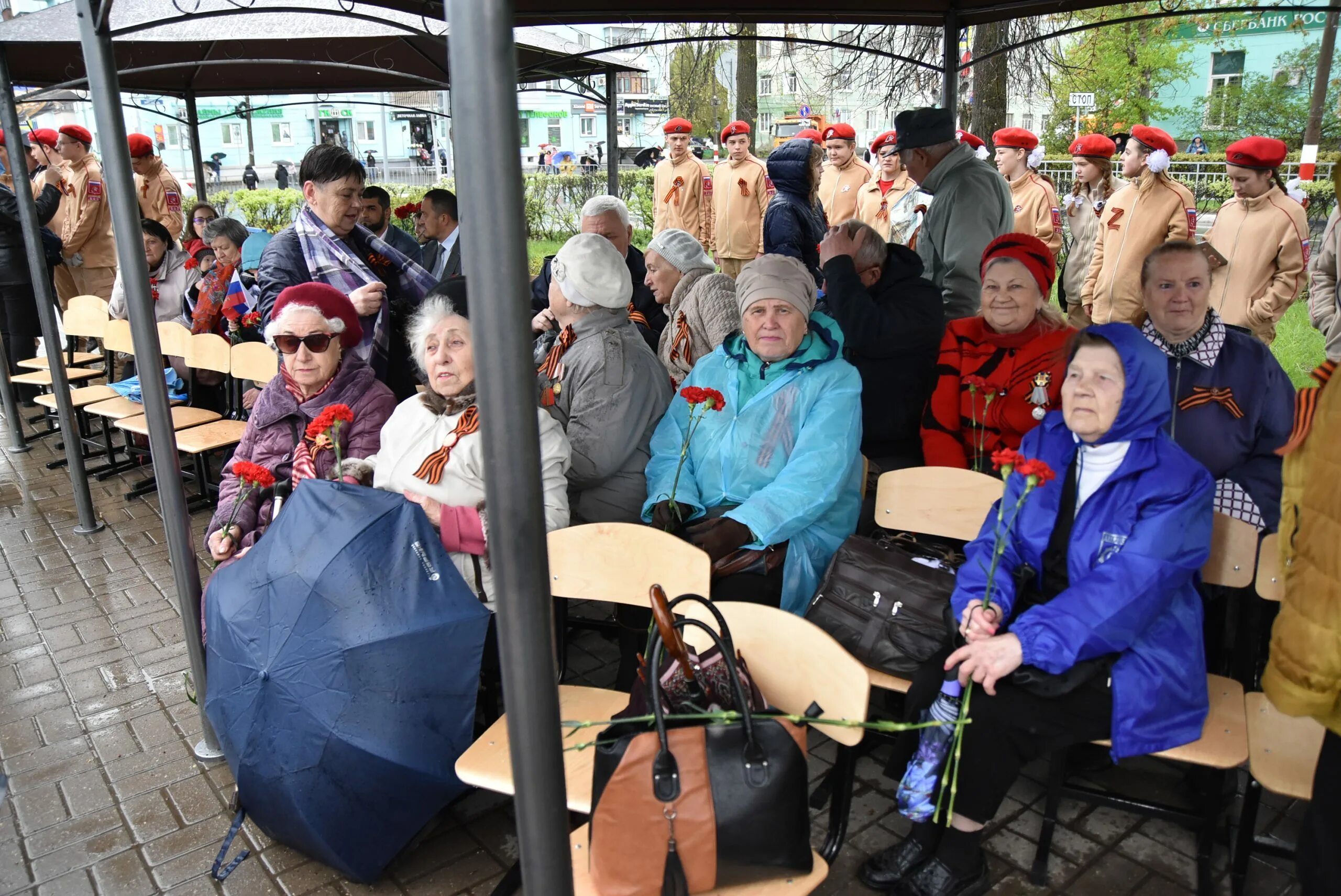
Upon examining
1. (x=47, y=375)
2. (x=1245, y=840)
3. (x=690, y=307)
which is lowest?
(x=1245, y=840)

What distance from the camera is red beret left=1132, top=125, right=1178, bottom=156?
A: 6626mm

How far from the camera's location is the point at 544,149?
105ft

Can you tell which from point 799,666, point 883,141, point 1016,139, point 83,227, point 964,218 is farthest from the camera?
point 883,141

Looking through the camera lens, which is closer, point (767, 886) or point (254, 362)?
point (767, 886)

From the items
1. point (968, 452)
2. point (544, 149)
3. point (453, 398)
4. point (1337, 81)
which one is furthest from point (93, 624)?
point (544, 149)

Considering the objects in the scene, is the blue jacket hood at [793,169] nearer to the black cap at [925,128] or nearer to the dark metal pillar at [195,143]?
the black cap at [925,128]

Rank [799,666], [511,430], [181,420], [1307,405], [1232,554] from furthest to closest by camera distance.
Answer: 1. [181,420]
2. [1232,554]
3. [799,666]
4. [1307,405]
5. [511,430]

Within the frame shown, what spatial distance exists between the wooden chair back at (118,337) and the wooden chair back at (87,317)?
0.13 m

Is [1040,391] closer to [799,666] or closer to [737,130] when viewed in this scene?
[799,666]

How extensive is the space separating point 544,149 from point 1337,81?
72.9 ft

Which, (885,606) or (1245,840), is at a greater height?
(885,606)

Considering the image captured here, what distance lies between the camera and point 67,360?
292 inches

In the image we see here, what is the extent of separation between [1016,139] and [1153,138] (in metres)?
1.53

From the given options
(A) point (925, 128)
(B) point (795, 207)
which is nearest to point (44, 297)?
(B) point (795, 207)
